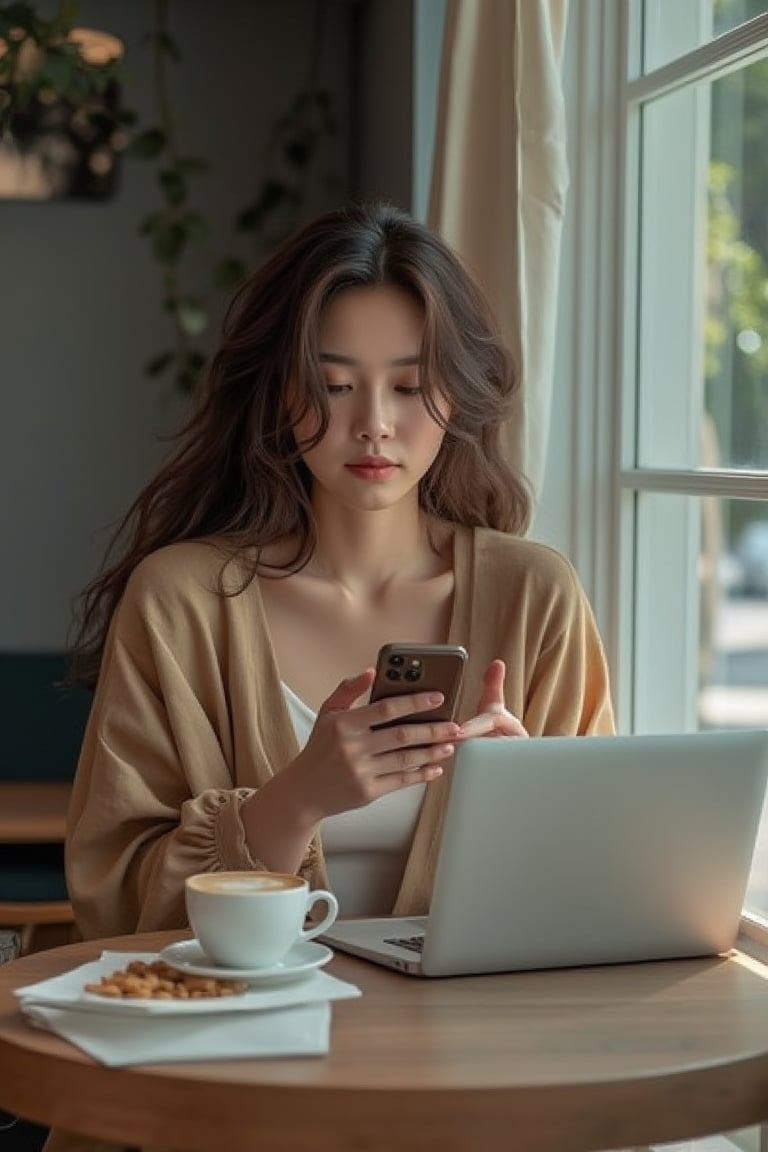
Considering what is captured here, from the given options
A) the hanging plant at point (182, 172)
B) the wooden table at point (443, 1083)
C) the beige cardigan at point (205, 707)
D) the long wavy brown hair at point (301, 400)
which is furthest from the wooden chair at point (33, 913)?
the wooden table at point (443, 1083)

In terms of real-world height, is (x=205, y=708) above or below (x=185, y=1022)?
above

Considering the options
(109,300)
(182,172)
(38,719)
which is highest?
(182,172)

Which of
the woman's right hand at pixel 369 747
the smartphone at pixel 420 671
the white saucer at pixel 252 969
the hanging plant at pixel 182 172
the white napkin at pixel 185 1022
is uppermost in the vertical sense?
the hanging plant at pixel 182 172

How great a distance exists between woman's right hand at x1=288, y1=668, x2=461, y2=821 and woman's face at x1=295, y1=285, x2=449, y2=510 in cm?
34

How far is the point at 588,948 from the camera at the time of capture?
154cm

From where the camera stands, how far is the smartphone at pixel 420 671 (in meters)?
1.50

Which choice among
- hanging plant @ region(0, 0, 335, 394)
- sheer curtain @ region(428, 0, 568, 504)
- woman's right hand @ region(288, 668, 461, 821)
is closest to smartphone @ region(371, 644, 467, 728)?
woman's right hand @ region(288, 668, 461, 821)

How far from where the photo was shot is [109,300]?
13.6 ft

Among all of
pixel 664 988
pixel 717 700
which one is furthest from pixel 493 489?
pixel 717 700

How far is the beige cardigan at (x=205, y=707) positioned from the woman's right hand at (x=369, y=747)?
0.18m

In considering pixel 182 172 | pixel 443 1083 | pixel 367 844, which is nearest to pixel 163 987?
pixel 443 1083

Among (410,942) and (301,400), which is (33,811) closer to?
(301,400)

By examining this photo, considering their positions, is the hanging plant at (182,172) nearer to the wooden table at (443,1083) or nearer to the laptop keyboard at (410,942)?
the laptop keyboard at (410,942)

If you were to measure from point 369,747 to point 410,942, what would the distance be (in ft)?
0.58
